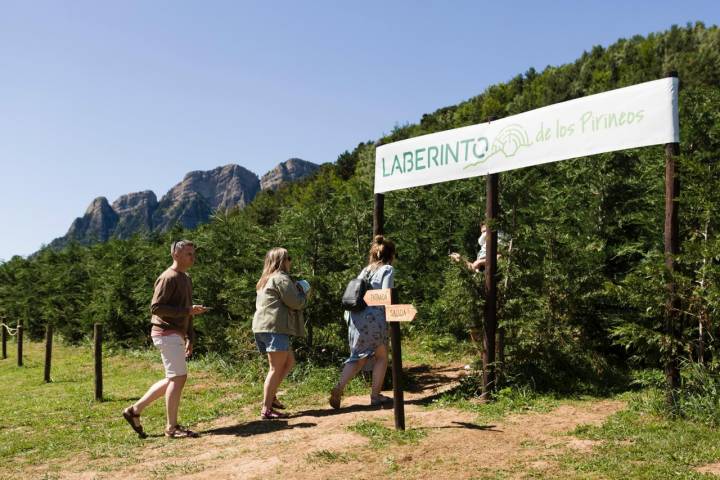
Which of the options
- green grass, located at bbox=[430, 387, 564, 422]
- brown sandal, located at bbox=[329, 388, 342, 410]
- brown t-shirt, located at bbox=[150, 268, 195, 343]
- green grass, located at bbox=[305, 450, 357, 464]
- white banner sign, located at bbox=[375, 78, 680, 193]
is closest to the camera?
green grass, located at bbox=[305, 450, 357, 464]

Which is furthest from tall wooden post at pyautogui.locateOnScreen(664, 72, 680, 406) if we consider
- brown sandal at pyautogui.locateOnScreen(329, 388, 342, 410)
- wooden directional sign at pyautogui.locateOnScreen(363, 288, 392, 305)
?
brown sandal at pyautogui.locateOnScreen(329, 388, 342, 410)

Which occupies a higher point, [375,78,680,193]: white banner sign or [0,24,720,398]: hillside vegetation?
[375,78,680,193]: white banner sign

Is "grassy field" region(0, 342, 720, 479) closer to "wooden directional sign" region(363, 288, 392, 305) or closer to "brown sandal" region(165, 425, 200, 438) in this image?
"brown sandal" region(165, 425, 200, 438)

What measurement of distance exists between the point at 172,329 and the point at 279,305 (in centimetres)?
117

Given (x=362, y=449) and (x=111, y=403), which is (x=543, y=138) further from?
(x=111, y=403)

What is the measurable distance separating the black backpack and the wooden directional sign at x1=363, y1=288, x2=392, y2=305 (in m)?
0.85

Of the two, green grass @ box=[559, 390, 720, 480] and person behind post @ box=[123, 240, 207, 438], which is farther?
person behind post @ box=[123, 240, 207, 438]

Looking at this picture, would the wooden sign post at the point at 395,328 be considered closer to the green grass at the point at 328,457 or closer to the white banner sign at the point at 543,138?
the green grass at the point at 328,457

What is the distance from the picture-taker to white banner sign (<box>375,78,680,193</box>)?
16.7ft

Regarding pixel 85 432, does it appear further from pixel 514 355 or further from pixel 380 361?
pixel 514 355

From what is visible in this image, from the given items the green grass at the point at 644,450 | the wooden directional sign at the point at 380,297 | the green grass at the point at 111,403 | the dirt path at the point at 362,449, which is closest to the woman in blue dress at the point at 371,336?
the dirt path at the point at 362,449

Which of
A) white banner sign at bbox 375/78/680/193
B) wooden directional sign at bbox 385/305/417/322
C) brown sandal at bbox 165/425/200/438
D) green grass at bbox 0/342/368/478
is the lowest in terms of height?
green grass at bbox 0/342/368/478

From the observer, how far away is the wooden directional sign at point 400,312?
199 inches

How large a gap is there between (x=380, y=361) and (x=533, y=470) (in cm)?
275
